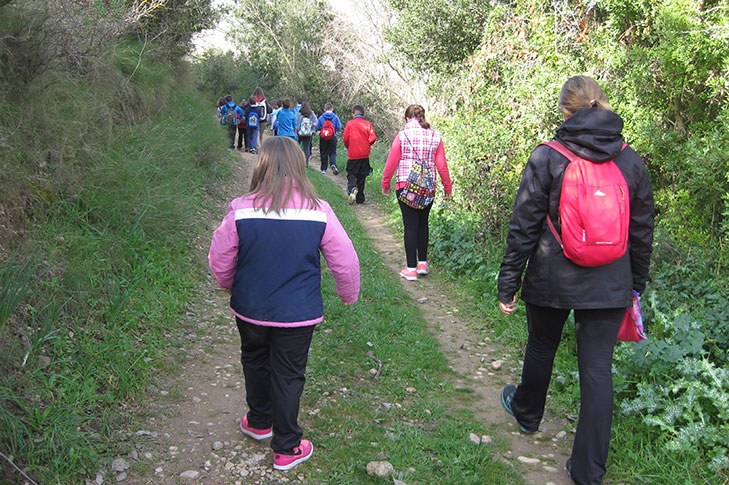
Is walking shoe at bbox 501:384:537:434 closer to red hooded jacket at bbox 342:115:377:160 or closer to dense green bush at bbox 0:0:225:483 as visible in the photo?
dense green bush at bbox 0:0:225:483

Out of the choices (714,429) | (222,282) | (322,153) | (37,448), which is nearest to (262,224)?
(222,282)

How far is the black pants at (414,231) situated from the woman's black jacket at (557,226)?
384cm

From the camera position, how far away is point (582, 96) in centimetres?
306

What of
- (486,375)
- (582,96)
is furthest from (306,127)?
(582,96)

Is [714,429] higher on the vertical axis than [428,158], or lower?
lower

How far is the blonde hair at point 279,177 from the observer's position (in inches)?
118

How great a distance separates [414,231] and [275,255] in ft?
14.0

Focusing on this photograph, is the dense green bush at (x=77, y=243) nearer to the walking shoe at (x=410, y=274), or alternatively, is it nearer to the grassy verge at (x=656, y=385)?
the walking shoe at (x=410, y=274)

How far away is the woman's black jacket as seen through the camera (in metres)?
2.96

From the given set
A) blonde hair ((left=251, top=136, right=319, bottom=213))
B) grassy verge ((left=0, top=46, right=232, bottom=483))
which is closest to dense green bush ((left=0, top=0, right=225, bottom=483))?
grassy verge ((left=0, top=46, right=232, bottom=483))

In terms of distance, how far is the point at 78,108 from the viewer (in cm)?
596

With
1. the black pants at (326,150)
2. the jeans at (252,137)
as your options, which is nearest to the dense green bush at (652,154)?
the black pants at (326,150)

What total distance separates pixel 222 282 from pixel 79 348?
127cm

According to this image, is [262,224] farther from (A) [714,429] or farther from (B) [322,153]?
(B) [322,153]
